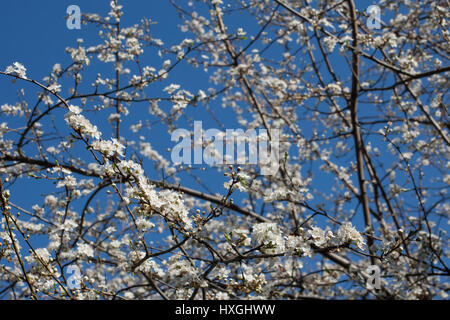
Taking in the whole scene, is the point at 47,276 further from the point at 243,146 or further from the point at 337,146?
the point at 337,146

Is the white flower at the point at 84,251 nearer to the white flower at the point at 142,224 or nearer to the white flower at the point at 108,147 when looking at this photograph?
the white flower at the point at 142,224

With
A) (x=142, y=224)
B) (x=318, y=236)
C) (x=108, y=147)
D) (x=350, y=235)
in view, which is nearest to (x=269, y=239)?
(x=318, y=236)

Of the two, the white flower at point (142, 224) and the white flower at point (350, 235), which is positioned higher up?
the white flower at point (142, 224)

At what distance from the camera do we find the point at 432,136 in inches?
225

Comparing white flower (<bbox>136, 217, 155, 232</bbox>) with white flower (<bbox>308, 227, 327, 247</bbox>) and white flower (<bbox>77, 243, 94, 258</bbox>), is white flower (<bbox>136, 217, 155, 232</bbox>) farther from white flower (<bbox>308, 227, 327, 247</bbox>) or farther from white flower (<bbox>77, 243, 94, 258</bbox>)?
white flower (<bbox>77, 243, 94, 258</bbox>)

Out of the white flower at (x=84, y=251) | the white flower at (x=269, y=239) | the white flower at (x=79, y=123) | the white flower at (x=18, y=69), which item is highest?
the white flower at (x=18, y=69)

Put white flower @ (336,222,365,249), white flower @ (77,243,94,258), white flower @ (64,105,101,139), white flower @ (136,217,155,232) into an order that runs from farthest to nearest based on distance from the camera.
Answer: white flower @ (77,243,94,258) < white flower @ (136,217,155,232) < white flower @ (64,105,101,139) < white flower @ (336,222,365,249)

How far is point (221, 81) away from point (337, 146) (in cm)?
230

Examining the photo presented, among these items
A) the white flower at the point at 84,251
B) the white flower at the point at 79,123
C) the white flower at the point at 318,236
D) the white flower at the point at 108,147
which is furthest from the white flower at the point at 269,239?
the white flower at the point at 84,251

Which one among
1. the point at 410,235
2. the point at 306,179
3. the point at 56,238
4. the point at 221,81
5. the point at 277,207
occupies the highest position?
the point at 221,81

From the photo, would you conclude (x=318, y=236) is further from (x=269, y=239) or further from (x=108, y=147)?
(x=108, y=147)

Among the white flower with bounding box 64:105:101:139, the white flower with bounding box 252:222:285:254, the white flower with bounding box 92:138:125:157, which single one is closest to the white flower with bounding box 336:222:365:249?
the white flower with bounding box 252:222:285:254
